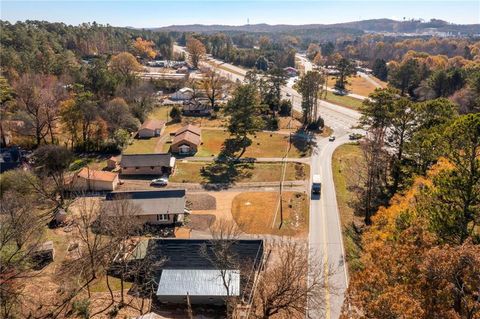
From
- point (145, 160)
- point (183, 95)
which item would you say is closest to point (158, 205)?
point (145, 160)

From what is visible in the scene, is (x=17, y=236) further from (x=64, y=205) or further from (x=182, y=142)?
(x=182, y=142)

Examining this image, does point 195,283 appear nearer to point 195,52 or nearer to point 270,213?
point 270,213

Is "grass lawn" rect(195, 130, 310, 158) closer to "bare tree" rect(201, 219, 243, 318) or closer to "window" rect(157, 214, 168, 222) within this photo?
"window" rect(157, 214, 168, 222)


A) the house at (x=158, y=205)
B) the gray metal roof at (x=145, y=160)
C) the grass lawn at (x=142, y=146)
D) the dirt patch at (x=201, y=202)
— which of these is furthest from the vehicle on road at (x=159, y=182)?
the grass lawn at (x=142, y=146)

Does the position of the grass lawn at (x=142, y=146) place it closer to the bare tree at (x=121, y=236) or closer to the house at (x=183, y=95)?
the bare tree at (x=121, y=236)

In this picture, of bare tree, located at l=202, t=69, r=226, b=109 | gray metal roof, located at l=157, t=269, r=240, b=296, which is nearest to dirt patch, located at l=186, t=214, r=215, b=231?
gray metal roof, located at l=157, t=269, r=240, b=296

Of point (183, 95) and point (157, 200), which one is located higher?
point (183, 95)
